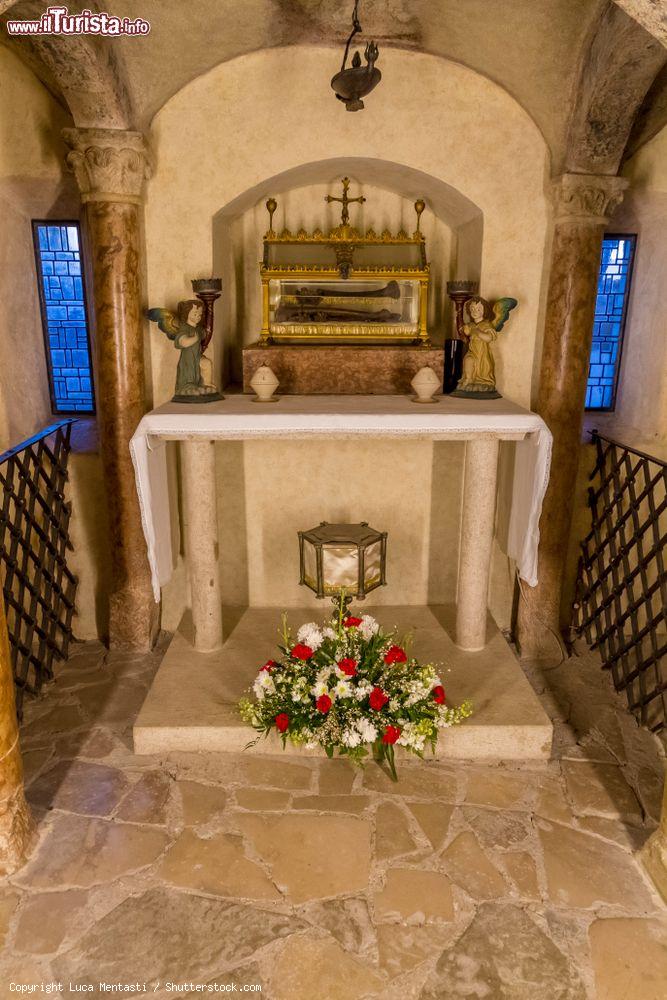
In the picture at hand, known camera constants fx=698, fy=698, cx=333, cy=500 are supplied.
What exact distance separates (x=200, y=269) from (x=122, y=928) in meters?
4.38

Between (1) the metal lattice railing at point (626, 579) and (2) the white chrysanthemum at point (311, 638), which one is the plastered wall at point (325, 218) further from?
(2) the white chrysanthemum at point (311, 638)

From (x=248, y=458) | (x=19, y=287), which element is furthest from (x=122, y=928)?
(x=19, y=287)

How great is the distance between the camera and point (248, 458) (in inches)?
237

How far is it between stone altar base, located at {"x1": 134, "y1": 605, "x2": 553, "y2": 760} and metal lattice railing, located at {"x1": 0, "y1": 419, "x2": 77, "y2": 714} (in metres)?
1.03

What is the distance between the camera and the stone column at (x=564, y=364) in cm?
519

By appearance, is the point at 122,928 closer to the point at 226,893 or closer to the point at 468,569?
the point at 226,893

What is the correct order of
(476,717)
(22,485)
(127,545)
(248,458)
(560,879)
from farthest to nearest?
(248,458) → (127,545) → (22,485) → (476,717) → (560,879)

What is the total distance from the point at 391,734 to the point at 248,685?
4.12 feet

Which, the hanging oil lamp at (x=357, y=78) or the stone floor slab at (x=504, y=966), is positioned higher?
the hanging oil lamp at (x=357, y=78)

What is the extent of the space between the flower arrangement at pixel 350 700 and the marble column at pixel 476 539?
905 millimetres

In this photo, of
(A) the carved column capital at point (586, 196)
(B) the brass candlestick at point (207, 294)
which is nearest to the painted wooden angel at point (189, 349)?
(B) the brass candlestick at point (207, 294)

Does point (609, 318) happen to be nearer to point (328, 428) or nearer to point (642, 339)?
point (642, 339)

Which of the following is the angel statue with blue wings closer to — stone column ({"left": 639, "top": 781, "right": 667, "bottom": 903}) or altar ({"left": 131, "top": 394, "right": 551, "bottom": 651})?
altar ({"left": 131, "top": 394, "right": 551, "bottom": 651})

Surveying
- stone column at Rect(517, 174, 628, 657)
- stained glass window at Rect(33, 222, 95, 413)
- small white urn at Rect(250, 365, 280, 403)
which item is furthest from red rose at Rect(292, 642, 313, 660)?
stained glass window at Rect(33, 222, 95, 413)
